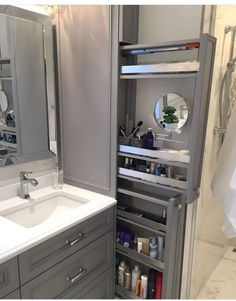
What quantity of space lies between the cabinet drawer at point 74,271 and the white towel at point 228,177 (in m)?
0.78

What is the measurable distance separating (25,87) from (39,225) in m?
0.85

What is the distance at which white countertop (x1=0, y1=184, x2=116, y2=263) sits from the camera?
3.51 ft

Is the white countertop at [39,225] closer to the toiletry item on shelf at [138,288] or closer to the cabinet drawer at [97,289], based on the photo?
the cabinet drawer at [97,289]

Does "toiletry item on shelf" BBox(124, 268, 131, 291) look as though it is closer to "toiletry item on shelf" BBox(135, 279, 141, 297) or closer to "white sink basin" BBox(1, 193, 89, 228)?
"toiletry item on shelf" BBox(135, 279, 141, 297)

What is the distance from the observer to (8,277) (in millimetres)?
1037

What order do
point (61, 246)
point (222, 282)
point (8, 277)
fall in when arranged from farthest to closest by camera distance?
point (222, 282), point (61, 246), point (8, 277)

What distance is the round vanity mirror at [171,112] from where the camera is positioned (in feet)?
4.50

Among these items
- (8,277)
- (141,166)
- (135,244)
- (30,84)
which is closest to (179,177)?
(141,166)

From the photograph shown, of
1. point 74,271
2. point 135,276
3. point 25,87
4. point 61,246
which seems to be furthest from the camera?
point 135,276

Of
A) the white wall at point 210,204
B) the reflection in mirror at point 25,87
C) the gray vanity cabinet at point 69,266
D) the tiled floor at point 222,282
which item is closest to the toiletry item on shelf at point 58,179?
the reflection in mirror at point 25,87

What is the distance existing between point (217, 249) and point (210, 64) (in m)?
1.61

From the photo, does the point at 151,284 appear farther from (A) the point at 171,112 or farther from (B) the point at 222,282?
(A) the point at 171,112

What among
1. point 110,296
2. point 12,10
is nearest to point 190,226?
point 110,296

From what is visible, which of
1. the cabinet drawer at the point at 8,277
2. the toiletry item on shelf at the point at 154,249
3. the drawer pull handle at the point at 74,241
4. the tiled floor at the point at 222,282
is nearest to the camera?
the cabinet drawer at the point at 8,277
